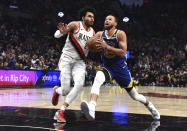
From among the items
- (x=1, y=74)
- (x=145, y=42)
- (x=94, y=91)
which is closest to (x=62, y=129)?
(x=94, y=91)

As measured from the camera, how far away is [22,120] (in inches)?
233

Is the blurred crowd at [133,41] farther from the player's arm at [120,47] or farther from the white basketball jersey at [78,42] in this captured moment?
the player's arm at [120,47]

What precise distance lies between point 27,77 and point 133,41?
19.0 metres

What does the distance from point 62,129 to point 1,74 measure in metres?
13.2

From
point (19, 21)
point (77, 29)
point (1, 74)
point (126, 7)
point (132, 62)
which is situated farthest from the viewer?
point (126, 7)

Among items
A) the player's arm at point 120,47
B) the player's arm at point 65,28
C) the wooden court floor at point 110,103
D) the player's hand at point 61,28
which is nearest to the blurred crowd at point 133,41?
the wooden court floor at point 110,103

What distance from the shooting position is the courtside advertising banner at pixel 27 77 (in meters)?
17.9

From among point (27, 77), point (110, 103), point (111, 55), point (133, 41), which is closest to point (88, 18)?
point (111, 55)

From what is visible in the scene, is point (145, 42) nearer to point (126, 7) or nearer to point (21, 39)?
point (126, 7)

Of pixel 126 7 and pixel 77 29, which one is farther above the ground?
pixel 126 7

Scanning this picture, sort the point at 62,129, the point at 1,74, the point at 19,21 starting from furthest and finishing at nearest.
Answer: the point at 19,21 < the point at 1,74 < the point at 62,129

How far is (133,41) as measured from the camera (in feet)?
118

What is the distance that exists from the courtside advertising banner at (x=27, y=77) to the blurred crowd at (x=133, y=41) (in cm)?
50

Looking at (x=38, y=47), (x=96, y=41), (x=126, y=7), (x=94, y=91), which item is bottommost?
(x=94, y=91)
